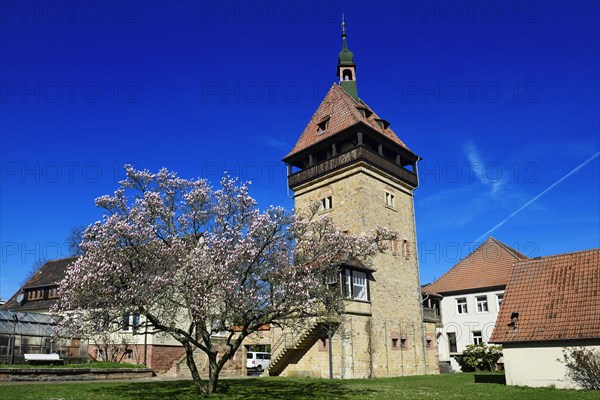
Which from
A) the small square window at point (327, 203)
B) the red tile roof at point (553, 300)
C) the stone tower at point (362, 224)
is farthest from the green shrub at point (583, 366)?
the small square window at point (327, 203)

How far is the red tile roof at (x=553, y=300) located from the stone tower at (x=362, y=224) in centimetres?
748

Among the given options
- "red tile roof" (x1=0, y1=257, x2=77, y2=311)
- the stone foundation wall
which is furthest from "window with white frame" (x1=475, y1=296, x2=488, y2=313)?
"red tile roof" (x1=0, y1=257, x2=77, y2=311)

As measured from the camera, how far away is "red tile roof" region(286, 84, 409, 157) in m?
32.8

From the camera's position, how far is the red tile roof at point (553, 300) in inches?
775

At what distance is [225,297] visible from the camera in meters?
14.6

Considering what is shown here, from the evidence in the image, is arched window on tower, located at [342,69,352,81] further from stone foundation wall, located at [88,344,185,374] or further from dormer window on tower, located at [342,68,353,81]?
stone foundation wall, located at [88,344,185,374]

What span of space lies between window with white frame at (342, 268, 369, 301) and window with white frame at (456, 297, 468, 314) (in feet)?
45.8

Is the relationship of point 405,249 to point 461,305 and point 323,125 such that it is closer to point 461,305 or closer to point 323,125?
point 461,305

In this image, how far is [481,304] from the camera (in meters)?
37.7

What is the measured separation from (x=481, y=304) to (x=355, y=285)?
15.2m

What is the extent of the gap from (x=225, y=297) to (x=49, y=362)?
18377mm

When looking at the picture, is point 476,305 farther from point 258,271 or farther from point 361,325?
point 258,271

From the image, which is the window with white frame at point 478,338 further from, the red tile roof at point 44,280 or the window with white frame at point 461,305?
the red tile roof at point 44,280

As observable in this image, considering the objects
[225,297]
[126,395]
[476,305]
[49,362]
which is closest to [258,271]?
[225,297]
